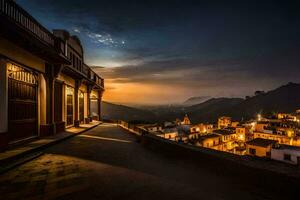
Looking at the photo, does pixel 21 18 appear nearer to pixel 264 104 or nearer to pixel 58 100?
pixel 58 100

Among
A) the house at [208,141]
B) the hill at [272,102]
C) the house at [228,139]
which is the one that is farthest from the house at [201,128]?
the hill at [272,102]

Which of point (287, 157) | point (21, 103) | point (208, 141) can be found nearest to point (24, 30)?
point (21, 103)

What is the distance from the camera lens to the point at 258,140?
115ft

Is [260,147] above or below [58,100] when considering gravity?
below

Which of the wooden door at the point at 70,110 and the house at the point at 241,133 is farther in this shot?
the house at the point at 241,133

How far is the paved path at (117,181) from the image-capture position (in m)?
3.69

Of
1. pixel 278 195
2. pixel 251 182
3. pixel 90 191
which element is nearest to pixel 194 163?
pixel 251 182

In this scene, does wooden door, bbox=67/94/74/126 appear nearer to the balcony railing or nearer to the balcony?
the balcony

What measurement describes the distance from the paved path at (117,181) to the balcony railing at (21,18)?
17.1ft

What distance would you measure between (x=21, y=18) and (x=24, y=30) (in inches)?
52.8

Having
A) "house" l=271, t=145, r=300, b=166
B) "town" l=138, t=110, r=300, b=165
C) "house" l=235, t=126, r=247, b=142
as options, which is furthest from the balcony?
"house" l=235, t=126, r=247, b=142

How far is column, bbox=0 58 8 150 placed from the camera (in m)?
7.02

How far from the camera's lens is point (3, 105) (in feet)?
23.9

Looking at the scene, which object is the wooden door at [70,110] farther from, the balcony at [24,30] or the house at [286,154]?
the house at [286,154]
